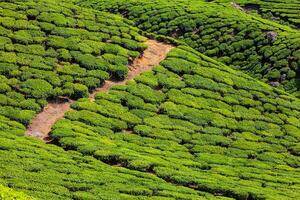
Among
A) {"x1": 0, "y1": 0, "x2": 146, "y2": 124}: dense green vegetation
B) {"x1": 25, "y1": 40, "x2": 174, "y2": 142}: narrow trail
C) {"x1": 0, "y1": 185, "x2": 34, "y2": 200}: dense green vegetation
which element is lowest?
{"x1": 25, "y1": 40, "x2": 174, "y2": 142}: narrow trail

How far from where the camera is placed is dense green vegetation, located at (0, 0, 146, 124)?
110 ft

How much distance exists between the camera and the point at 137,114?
34.6 m

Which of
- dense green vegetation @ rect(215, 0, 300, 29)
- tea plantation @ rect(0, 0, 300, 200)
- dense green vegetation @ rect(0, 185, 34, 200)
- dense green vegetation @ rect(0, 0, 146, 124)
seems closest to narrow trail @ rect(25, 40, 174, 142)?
tea plantation @ rect(0, 0, 300, 200)

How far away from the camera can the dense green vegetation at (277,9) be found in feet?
201

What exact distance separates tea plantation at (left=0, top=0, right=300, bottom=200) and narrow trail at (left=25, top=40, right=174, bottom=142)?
0.36 m

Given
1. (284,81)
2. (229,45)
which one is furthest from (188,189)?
(229,45)

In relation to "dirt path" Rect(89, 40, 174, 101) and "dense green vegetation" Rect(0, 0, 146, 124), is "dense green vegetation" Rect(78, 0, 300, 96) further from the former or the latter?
"dense green vegetation" Rect(0, 0, 146, 124)

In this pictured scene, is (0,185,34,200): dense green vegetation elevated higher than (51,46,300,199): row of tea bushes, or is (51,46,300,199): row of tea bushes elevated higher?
(0,185,34,200): dense green vegetation

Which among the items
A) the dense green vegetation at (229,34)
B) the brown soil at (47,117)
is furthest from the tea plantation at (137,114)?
the brown soil at (47,117)

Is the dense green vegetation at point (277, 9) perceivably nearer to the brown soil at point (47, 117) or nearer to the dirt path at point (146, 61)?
the dirt path at point (146, 61)

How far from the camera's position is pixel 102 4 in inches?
2490

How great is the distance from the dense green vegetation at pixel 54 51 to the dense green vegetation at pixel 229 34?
35.4ft

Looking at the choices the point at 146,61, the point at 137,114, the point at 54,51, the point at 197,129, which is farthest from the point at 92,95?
the point at 197,129

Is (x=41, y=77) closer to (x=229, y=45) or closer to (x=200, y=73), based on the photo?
(x=200, y=73)
